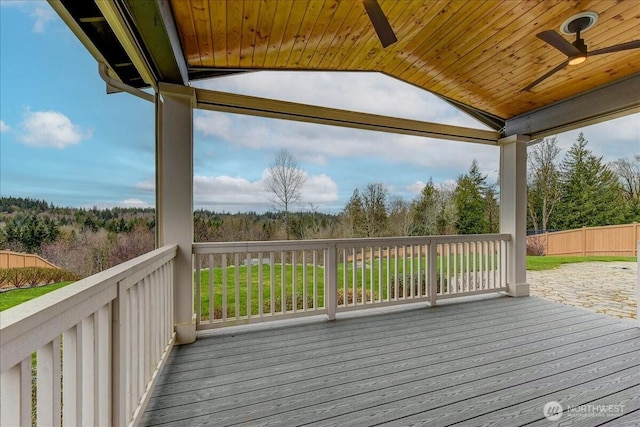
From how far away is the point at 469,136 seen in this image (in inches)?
166

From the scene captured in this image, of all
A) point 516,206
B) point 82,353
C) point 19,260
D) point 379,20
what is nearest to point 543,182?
point 516,206

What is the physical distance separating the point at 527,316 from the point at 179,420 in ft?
12.2

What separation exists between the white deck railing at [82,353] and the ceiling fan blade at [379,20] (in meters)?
2.02

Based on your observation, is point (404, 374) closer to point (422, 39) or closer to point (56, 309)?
point (56, 309)

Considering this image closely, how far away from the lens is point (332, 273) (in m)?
3.44

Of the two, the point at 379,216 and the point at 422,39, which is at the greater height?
the point at 422,39

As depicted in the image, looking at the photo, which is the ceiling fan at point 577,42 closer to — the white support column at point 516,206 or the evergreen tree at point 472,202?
the white support column at point 516,206

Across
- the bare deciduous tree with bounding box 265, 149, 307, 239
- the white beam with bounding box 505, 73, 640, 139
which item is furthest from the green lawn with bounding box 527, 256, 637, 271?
the bare deciduous tree with bounding box 265, 149, 307, 239

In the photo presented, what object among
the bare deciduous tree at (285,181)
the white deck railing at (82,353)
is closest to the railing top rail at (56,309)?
the white deck railing at (82,353)

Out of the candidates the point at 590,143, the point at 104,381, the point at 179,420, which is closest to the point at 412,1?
the point at 104,381

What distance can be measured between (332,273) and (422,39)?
2.59m

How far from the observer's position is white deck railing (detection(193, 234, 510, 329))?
3.12 metres

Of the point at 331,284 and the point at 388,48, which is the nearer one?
the point at 388,48

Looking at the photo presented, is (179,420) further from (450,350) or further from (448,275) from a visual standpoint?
(448,275)
